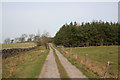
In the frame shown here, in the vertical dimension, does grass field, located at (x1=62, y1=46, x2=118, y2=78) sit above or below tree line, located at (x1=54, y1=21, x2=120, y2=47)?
below

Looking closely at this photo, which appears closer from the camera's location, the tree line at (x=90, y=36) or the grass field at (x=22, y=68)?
the grass field at (x=22, y=68)

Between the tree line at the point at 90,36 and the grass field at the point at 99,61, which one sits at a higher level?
the tree line at the point at 90,36

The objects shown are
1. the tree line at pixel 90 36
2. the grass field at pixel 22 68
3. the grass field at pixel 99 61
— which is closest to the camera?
the grass field at pixel 22 68

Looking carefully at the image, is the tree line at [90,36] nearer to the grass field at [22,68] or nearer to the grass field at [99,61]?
the grass field at [99,61]

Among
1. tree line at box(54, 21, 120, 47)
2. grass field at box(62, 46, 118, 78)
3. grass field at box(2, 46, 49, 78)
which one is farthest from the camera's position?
tree line at box(54, 21, 120, 47)

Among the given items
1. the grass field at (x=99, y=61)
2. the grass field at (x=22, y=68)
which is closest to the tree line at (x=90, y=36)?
the grass field at (x=99, y=61)

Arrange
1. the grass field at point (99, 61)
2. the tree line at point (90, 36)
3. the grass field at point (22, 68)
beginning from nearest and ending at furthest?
the grass field at point (22, 68)
the grass field at point (99, 61)
the tree line at point (90, 36)

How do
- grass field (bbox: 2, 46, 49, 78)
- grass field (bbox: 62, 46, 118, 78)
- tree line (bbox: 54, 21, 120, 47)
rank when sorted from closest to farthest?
grass field (bbox: 2, 46, 49, 78) → grass field (bbox: 62, 46, 118, 78) → tree line (bbox: 54, 21, 120, 47)

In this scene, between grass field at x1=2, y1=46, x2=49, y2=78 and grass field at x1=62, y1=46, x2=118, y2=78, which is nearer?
grass field at x1=2, y1=46, x2=49, y2=78

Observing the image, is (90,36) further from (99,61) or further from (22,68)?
(22,68)

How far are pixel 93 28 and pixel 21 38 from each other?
236ft

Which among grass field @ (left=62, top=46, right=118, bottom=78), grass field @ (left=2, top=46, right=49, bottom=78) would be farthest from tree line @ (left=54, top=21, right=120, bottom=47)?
grass field @ (left=2, top=46, right=49, bottom=78)

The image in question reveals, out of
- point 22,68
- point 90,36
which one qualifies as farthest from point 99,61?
point 90,36

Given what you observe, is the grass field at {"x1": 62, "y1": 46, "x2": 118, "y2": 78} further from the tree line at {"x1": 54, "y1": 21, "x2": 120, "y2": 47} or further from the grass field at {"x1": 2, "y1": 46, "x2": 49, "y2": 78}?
the tree line at {"x1": 54, "y1": 21, "x2": 120, "y2": 47}
